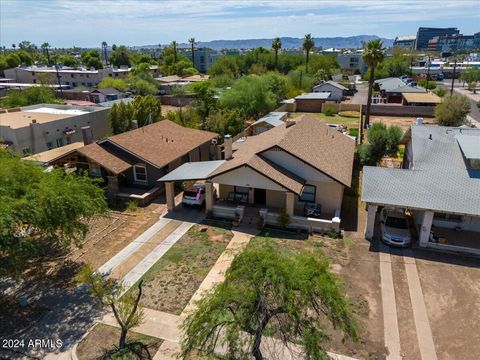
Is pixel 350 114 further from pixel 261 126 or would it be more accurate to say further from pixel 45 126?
pixel 45 126

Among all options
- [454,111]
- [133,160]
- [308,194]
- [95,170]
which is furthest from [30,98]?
[454,111]

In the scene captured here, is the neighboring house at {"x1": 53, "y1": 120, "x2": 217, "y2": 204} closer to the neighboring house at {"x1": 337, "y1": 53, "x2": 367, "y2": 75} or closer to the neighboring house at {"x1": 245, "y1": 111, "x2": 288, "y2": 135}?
the neighboring house at {"x1": 245, "y1": 111, "x2": 288, "y2": 135}

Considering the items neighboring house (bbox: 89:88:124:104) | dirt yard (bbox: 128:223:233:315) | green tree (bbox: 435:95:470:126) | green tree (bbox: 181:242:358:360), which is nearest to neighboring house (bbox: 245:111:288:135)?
green tree (bbox: 435:95:470:126)

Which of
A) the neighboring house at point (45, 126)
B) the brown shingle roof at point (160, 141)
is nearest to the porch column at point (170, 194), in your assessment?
the brown shingle roof at point (160, 141)

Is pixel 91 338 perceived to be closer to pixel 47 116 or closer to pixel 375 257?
pixel 375 257

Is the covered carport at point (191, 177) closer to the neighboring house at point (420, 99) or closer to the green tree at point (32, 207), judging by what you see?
the green tree at point (32, 207)

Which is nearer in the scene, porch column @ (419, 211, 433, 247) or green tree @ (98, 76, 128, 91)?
porch column @ (419, 211, 433, 247)

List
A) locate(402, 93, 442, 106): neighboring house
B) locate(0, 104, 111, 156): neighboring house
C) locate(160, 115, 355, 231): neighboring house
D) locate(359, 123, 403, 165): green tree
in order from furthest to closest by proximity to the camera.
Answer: locate(402, 93, 442, 106): neighboring house < locate(0, 104, 111, 156): neighboring house < locate(359, 123, 403, 165): green tree < locate(160, 115, 355, 231): neighboring house

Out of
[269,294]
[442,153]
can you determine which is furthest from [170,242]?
[442,153]
